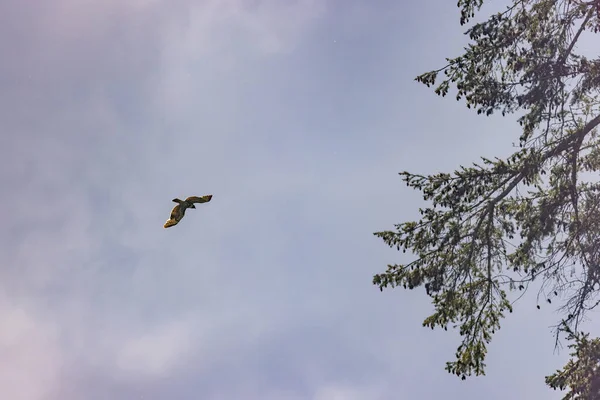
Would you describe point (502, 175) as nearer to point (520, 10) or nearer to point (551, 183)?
point (551, 183)

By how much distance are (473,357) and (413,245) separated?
2449mm

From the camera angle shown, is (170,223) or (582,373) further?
(582,373)

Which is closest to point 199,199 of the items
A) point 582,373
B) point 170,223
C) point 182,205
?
point 182,205

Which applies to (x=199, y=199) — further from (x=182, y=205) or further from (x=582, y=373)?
A: (x=582, y=373)

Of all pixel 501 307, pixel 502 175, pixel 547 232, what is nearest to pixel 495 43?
pixel 502 175

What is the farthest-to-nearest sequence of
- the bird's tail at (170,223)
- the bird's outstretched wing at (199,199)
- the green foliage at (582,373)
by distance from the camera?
the green foliage at (582,373) < the bird's outstretched wing at (199,199) < the bird's tail at (170,223)

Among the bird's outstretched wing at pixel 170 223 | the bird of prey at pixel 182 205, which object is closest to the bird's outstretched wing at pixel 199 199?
the bird of prey at pixel 182 205

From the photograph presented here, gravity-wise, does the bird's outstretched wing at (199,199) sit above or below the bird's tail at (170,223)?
above

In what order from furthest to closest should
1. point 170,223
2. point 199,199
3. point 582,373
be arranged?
point 582,373
point 199,199
point 170,223

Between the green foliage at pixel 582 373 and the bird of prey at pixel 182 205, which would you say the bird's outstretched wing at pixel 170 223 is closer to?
the bird of prey at pixel 182 205

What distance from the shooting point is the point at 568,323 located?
10.1 meters

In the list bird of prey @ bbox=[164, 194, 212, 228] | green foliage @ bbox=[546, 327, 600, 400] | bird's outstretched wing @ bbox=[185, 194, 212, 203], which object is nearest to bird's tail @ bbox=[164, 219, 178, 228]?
bird of prey @ bbox=[164, 194, 212, 228]

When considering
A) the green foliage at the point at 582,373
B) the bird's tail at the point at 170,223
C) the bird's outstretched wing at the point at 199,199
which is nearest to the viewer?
the bird's tail at the point at 170,223

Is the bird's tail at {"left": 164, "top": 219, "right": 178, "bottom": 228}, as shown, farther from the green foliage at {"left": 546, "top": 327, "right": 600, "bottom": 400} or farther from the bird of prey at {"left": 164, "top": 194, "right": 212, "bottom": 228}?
the green foliage at {"left": 546, "top": 327, "right": 600, "bottom": 400}
